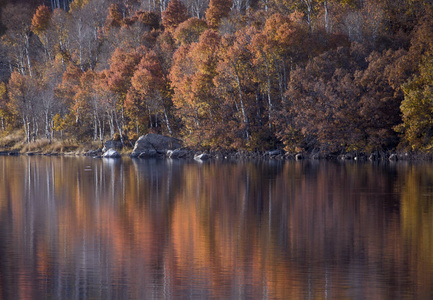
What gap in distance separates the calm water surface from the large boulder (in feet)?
→ 134

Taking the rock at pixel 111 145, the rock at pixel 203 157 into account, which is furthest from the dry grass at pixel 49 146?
the rock at pixel 203 157

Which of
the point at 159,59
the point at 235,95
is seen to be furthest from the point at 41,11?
the point at 235,95

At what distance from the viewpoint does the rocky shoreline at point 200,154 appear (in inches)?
2160

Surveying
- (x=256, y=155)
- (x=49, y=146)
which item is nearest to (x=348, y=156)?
(x=256, y=155)

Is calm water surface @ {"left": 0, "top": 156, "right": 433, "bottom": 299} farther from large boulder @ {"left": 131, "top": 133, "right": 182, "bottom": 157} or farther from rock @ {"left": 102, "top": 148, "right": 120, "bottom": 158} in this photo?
large boulder @ {"left": 131, "top": 133, "right": 182, "bottom": 157}

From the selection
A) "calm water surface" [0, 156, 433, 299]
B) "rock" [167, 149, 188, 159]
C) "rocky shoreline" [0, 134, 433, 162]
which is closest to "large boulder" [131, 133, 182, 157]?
"rocky shoreline" [0, 134, 433, 162]

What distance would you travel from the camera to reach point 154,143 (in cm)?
7194

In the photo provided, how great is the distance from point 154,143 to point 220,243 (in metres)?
56.8

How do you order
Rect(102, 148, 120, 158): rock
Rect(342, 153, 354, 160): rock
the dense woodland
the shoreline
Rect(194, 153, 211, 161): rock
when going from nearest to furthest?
the shoreline
the dense woodland
Rect(342, 153, 354, 160): rock
Rect(194, 153, 211, 161): rock
Rect(102, 148, 120, 158): rock

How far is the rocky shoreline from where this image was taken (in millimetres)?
54875

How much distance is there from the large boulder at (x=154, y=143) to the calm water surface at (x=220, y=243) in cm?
4087

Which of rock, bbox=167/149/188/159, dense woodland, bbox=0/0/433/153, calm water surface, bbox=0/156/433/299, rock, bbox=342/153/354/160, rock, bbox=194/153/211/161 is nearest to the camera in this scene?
calm water surface, bbox=0/156/433/299

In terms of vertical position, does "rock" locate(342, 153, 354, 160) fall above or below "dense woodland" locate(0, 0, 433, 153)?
below

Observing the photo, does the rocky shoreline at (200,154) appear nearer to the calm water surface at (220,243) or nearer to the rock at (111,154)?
the rock at (111,154)
